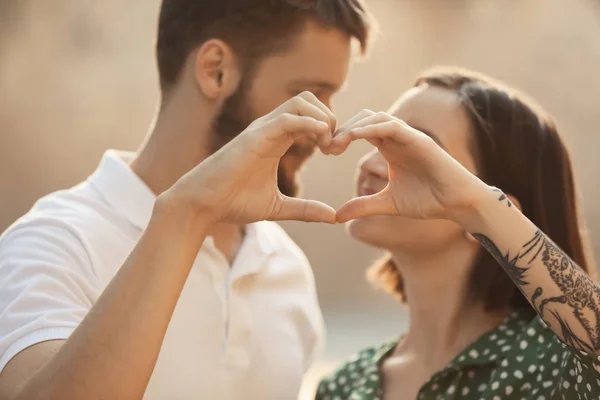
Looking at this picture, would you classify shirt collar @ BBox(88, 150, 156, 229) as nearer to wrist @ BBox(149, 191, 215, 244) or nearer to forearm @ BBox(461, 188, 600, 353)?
wrist @ BBox(149, 191, 215, 244)

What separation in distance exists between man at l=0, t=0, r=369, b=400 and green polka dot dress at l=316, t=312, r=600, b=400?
0.87 ft

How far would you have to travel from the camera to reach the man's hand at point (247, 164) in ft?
3.46

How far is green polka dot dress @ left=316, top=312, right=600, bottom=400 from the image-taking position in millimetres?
1194

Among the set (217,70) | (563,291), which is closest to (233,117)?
(217,70)

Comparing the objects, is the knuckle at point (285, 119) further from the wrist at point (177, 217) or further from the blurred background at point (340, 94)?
the blurred background at point (340, 94)

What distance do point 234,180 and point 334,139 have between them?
0.16 meters

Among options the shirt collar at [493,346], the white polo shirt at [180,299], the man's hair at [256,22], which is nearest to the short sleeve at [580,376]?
the shirt collar at [493,346]

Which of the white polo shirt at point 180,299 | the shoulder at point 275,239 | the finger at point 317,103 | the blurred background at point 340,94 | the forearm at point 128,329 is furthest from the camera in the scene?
the blurred background at point 340,94

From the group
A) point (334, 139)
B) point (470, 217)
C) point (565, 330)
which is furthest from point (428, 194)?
point (565, 330)

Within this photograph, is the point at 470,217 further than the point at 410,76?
No

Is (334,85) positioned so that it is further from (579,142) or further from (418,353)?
(579,142)

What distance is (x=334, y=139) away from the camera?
1098 mm

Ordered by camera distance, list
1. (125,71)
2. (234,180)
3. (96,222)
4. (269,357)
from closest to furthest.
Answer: (234,180)
(96,222)
(269,357)
(125,71)

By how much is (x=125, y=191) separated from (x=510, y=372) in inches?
33.0
